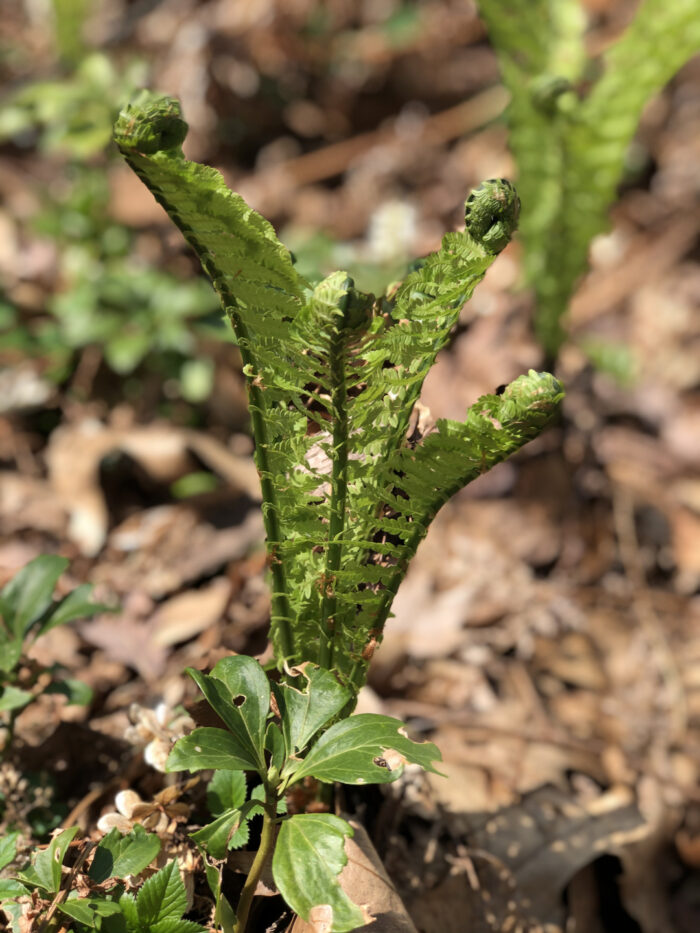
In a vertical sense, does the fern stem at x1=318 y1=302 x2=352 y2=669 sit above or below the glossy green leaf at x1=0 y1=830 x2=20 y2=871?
above

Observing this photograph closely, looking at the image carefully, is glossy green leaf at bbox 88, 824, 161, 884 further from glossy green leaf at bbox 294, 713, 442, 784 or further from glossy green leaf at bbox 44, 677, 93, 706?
A: glossy green leaf at bbox 44, 677, 93, 706

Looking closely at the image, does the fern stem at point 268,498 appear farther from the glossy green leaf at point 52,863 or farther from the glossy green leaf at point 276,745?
the glossy green leaf at point 52,863

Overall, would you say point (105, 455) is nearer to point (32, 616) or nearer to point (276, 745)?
point (32, 616)

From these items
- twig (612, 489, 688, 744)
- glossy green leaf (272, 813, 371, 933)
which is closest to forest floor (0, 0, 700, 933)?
twig (612, 489, 688, 744)

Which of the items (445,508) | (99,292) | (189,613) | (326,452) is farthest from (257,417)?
(99,292)

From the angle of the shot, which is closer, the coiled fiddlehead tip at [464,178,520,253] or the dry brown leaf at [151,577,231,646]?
the coiled fiddlehead tip at [464,178,520,253]

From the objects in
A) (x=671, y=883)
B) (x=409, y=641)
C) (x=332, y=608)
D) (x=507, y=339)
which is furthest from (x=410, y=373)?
(x=507, y=339)
